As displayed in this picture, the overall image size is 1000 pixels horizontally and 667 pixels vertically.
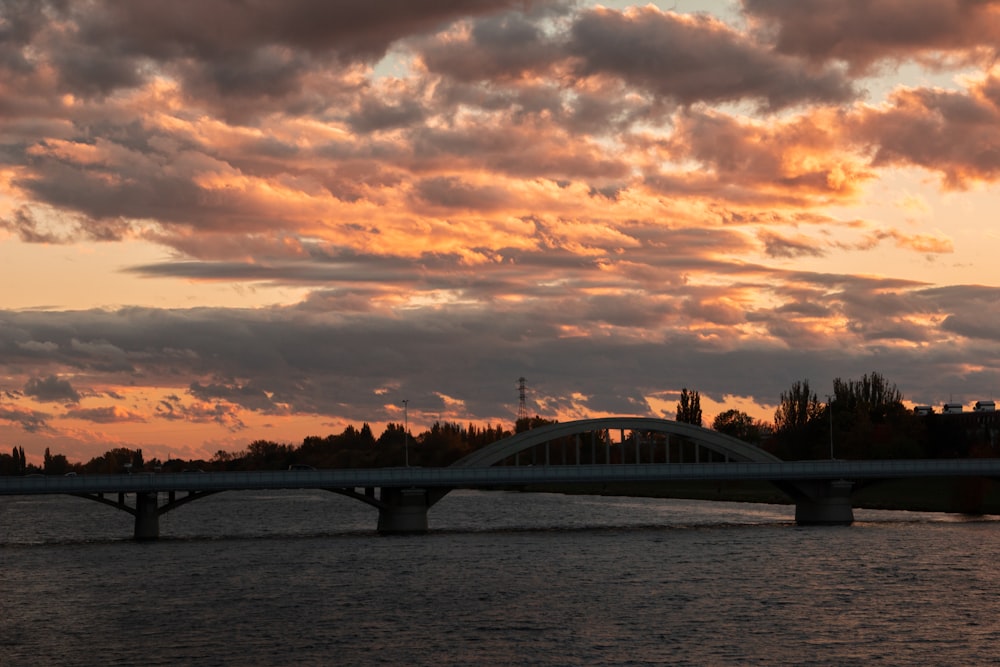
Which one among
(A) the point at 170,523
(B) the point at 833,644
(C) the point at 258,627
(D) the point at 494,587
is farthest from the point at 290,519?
(B) the point at 833,644

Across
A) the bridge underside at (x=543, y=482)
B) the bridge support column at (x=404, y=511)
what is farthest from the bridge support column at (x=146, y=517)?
the bridge support column at (x=404, y=511)

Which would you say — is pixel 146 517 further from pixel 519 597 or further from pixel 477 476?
pixel 519 597

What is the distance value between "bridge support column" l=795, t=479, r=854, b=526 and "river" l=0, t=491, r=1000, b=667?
3.77m

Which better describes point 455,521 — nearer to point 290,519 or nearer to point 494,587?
point 290,519

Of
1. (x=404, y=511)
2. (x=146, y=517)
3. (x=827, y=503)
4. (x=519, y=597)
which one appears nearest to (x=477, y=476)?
(x=404, y=511)

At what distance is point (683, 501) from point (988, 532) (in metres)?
74.7

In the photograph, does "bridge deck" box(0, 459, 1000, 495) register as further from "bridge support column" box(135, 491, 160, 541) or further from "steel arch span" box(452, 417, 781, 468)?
"steel arch span" box(452, 417, 781, 468)

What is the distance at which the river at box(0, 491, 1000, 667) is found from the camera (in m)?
48.0

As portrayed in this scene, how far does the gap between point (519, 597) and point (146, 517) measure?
51.2 meters

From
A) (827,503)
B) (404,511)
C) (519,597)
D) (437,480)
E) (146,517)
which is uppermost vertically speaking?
(437,480)

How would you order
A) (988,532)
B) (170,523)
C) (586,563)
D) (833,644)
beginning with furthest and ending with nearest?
(170,523)
(988,532)
(586,563)
(833,644)

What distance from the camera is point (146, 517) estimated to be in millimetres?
106312

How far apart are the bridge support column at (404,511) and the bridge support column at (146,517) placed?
18.1 m

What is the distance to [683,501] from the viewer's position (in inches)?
6836
